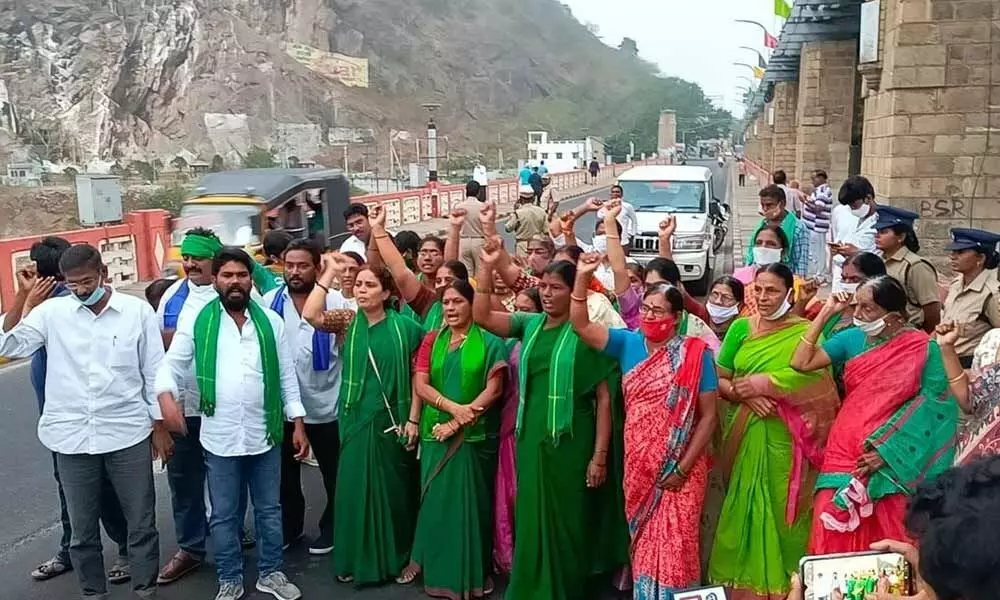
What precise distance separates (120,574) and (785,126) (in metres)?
28.9

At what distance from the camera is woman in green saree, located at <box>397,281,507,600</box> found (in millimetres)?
4113

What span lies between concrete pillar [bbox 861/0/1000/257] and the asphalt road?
6.51 metres

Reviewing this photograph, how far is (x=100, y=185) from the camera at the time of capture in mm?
12969

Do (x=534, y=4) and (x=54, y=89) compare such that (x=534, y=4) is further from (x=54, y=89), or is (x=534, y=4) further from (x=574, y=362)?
(x=574, y=362)

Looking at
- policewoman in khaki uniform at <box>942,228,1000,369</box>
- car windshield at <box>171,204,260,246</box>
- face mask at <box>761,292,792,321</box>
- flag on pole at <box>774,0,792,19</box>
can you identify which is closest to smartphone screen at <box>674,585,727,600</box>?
face mask at <box>761,292,792,321</box>

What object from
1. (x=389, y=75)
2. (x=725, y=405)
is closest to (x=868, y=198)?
(x=725, y=405)

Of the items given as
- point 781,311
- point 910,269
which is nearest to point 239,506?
point 781,311

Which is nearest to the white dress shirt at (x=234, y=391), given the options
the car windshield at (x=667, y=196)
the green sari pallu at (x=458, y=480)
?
the green sari pallu at (x=458, y=480)

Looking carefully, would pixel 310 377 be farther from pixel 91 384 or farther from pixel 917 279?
pixel 917 279

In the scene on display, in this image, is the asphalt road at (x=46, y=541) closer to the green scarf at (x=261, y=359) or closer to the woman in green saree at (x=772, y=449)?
the green scarf at (x=261, y=359)

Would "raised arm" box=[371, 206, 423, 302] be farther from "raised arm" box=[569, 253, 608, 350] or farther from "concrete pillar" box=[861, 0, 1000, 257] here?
"concrete pillar" box=[861, 0, 1000, 257]

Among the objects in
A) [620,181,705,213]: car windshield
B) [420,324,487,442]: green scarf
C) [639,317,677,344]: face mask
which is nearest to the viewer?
[639,317,677,344]: face mask

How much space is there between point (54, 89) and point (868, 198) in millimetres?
57260

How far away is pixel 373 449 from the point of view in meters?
4.34
